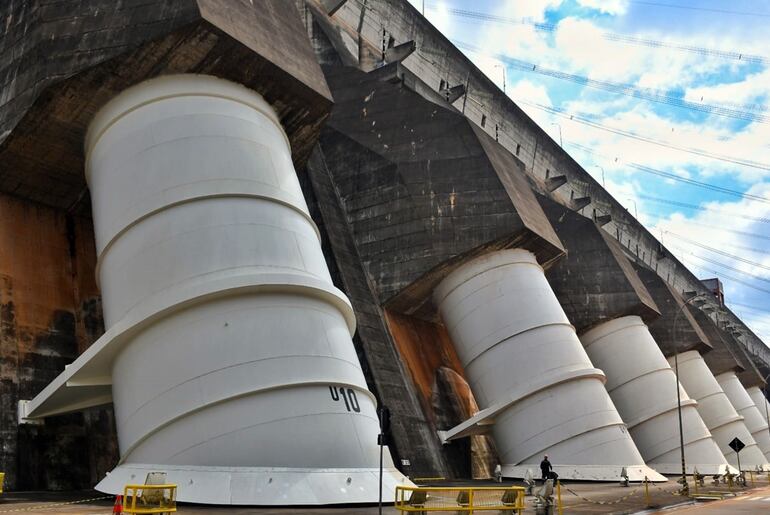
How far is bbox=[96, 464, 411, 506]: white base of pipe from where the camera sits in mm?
13070

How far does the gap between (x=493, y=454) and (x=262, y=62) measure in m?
18.6

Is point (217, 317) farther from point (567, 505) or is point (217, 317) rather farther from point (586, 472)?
point (586, 472)

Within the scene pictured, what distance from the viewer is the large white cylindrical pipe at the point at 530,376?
961 inches

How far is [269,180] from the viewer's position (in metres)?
17.0

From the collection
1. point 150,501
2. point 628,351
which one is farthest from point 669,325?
point 150,501

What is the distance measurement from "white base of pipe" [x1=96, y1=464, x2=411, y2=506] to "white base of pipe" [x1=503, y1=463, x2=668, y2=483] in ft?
36.7

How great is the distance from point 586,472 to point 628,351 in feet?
43.5

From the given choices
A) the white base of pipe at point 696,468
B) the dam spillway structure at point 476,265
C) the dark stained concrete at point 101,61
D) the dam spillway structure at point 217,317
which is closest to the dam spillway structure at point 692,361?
the white base of pipe at point 696,468

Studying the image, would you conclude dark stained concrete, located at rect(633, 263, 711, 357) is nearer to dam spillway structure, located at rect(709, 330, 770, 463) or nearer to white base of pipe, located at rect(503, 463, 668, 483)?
dam spillway structure, located at rect(709, 330, 770, 463)

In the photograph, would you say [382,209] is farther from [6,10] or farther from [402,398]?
[6,10]

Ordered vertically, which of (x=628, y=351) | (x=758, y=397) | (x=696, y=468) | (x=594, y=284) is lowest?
(x=696, y=468)

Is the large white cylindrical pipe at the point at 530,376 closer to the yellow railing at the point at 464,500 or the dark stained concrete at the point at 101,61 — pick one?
the dark stained concrete at the point at 101,61

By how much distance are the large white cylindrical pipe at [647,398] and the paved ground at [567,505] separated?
34.3 ft

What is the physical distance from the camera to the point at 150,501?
11062 millimetres
